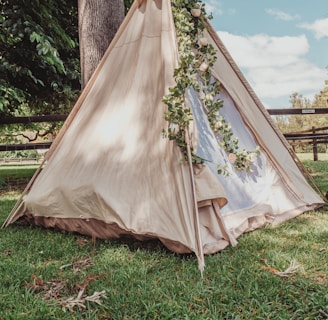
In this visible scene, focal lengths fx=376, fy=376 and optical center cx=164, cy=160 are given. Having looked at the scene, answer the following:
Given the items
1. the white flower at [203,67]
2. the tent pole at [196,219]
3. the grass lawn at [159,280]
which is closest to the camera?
the grass lawn at [159,280]

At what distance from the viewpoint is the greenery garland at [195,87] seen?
2.75m

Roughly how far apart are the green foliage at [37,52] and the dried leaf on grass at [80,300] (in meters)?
4.03

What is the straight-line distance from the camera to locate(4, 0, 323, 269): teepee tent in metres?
2.68

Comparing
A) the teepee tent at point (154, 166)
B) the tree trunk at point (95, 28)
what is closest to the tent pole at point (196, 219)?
the teepee tent at point (154, 166)

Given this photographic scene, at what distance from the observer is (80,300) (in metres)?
1.89

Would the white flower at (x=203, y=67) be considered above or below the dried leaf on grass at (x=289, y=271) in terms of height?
above

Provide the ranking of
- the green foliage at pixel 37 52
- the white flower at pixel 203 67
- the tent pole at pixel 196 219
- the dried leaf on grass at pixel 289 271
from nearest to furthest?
the dried leaf on grass at pixel 289 271
the tent pole at pixel 196 219
the white flower at pixel 203 67
the green foliage at pixel 37 52

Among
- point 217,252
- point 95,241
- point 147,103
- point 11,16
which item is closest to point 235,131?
point 147,103

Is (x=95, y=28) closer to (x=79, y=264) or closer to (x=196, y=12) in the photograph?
(x=196, y=12)

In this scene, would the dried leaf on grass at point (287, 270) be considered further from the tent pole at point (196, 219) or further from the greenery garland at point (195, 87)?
the greenery garland at point (195, 87)

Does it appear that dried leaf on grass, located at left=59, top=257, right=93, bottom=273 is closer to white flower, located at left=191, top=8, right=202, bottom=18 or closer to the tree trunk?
white flower, located at left=191, top=8, right=202, bottom=18

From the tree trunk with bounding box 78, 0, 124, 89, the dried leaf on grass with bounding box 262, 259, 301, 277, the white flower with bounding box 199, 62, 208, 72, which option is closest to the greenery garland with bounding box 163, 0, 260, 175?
the white flower with bounding box 199, 62, 208, 72

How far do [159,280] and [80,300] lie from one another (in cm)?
46

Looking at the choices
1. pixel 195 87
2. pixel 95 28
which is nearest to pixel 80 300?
pixel 195 87
